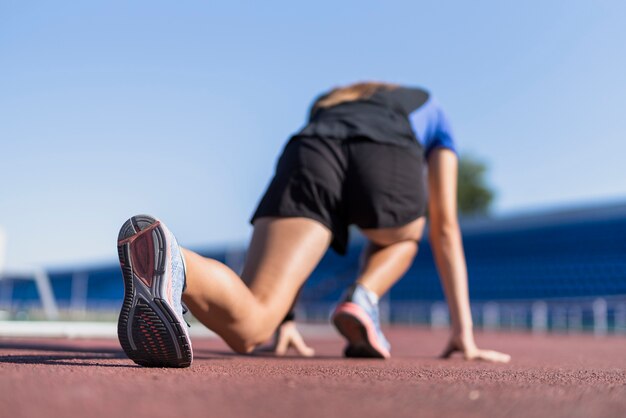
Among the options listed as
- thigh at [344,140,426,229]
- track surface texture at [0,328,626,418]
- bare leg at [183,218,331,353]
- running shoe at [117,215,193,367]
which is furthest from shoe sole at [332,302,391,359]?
running shoe at [117,215,193,367]

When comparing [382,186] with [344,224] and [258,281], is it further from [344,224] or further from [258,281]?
[258,281]

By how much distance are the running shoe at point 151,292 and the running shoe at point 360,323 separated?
31.3 inches

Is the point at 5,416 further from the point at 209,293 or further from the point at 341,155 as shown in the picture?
the point at 341,155

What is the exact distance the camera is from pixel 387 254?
2473 millimetres

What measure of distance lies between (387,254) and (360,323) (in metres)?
0.39

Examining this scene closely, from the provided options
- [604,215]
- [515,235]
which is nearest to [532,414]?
[604,215]

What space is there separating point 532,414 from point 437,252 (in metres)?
1.65

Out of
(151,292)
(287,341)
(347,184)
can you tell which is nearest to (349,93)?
(347,184)

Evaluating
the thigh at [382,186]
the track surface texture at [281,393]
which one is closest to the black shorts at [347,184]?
the thigh at [382,186]

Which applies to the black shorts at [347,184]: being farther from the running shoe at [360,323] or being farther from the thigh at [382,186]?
the running shoe at [360,323]

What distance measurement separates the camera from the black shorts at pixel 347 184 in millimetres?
2215

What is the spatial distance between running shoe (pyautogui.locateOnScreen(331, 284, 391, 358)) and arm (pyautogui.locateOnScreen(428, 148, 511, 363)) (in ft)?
1.17

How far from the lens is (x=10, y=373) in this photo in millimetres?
1271

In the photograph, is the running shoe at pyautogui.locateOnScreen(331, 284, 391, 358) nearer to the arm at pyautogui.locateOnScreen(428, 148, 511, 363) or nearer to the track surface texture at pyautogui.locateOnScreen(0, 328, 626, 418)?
the arm at pyautogui.locateOnScreen(428, 148, 511, 363)
